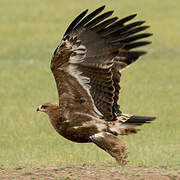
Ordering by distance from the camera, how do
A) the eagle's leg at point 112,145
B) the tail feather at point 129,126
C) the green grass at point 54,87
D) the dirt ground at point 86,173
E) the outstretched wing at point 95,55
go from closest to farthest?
the dirt ground at point 86,173, the outstretched wing at point 95,55, the eagle's leg at point 112,145, the tail feather at point 129,126, the green grass at point 54,87

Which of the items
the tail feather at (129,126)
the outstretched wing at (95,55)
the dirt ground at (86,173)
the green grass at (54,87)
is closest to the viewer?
the dirt ground at (86,173)

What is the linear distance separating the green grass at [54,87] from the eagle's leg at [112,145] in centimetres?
118

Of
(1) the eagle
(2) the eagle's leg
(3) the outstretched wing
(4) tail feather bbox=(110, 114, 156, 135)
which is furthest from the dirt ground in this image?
(3) the outstretched wing

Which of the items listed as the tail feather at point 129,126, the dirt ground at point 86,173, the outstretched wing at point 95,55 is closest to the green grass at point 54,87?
the dirt ground at point 86,173

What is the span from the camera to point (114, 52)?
9.52 meters

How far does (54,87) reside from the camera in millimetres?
18219

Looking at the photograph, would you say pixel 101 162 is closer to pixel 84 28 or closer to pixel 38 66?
pixel 84 28

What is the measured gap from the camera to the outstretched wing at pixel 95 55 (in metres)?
9.27

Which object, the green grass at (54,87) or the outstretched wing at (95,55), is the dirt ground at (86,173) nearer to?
the outstretched wing at (95,55)

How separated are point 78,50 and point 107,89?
618 millimetres

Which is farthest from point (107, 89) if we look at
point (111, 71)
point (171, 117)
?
point (171, 117)

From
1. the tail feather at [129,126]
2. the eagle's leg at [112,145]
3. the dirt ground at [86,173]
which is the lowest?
the dirt ground at [86,173]

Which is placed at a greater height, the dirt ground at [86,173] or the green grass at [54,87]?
the green grass at [54,87]

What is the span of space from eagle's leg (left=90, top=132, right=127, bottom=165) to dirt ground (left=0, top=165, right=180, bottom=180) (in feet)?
0.57
